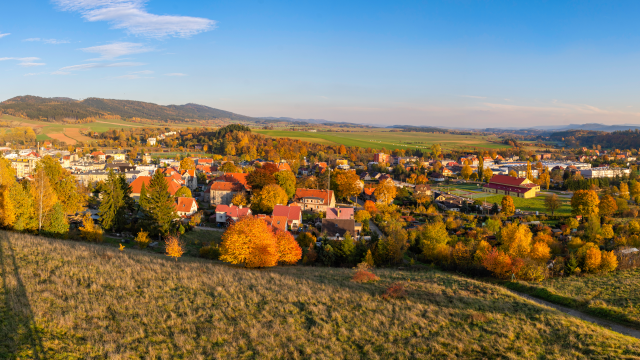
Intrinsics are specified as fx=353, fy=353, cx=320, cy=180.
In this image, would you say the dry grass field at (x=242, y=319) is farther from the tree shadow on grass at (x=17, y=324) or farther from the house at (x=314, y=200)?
the house at (x=314, y=200)

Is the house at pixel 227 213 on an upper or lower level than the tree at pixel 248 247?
lower

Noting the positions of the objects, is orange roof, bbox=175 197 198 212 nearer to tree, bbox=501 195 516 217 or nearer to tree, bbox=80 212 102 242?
tree, bbox=80 212 102 242

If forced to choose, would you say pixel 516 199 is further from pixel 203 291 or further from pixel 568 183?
pixel 203 291

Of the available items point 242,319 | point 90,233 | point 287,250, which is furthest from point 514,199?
point 90,233

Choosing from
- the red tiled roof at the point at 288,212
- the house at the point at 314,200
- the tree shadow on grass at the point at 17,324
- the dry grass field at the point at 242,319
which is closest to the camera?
the tree shadow on grass at the point at 17,324

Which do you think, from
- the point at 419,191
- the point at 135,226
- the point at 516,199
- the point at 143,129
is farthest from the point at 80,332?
the point at 143,129

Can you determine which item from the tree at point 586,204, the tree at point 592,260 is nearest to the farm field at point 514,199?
the tree at point 586,204

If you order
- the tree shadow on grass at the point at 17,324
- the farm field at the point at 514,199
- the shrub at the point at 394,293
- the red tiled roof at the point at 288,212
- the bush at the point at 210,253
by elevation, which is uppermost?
the tree shadow on grass at the point at 17,324

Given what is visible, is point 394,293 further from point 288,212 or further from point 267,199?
point 267,199
